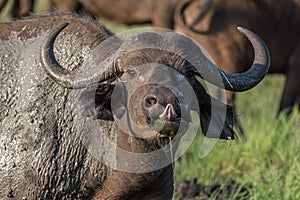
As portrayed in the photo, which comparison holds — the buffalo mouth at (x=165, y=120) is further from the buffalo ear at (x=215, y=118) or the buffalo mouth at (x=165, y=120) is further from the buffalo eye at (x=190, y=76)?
the buffalo ear at (x=215, y=118)

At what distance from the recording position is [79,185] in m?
4.99

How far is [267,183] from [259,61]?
177 cm

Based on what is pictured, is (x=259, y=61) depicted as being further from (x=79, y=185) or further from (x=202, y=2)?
(x=202, y=2)

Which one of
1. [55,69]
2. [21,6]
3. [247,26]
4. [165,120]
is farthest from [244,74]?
[21,6]

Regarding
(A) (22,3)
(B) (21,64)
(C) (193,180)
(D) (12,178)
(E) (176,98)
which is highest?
(E) (176,98)

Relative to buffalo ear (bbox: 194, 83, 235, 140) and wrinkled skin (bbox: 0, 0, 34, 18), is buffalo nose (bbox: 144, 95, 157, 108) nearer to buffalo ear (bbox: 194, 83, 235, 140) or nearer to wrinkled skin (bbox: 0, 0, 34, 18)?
buffalo ear (bbox: 194, 83, 235, 140)

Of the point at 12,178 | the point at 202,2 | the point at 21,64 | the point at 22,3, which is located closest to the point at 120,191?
the point at 12,178

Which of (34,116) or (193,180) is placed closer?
(34,116)

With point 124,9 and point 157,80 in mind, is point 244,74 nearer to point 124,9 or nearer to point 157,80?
point 157,80

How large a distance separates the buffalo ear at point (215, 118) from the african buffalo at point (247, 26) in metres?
4.66

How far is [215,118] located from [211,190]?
5.90ft

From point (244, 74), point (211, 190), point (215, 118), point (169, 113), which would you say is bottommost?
point (211, 190)

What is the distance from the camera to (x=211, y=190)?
6.82 meters

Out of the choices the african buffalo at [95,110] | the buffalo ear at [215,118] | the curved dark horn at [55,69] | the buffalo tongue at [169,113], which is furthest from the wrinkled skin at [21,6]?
the buffalo tongue at [169,113]
